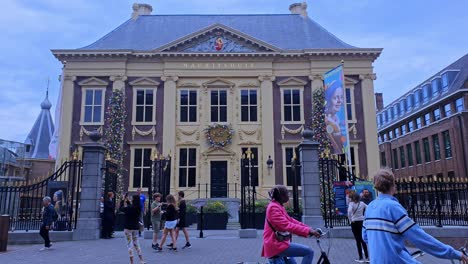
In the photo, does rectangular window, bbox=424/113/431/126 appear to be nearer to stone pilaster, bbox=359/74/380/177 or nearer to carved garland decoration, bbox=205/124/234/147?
stone pilaster, bbox=359/74/380/177

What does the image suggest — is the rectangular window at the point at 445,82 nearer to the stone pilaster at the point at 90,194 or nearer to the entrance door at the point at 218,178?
the entrance door at the point at 218,178

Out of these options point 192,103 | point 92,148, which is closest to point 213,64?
point 192,103

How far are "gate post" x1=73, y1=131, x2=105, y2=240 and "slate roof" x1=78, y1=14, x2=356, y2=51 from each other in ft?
55.2

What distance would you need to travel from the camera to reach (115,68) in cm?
2903

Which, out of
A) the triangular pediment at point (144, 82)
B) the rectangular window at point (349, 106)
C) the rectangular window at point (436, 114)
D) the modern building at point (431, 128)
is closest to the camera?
the rectangular window at point (349, 106)

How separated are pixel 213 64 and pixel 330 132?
12.4m

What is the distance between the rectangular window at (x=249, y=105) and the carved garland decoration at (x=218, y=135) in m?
1.70

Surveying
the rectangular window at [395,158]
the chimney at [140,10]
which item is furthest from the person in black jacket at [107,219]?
the rectangular window at [395,158]

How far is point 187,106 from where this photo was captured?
29219mm

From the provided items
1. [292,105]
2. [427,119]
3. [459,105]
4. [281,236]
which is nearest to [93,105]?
[292,105]

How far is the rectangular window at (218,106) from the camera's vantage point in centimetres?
2917

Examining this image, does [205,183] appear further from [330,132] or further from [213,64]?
[330,132]

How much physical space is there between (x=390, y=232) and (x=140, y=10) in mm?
36212

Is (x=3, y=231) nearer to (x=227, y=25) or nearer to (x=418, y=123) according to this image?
(x=227, y=25)
